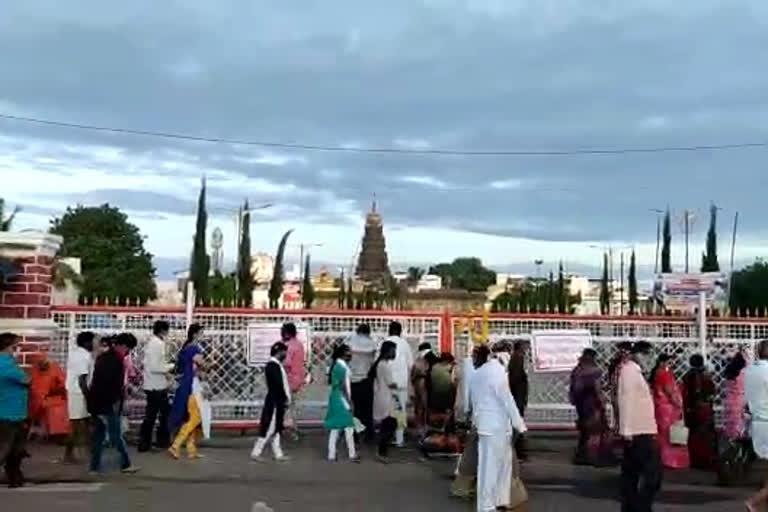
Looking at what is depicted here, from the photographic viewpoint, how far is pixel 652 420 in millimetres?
10398

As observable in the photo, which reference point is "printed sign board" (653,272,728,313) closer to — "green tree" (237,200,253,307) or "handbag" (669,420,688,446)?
"handbag" (669,420,688,446)

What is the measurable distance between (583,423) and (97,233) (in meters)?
41.9

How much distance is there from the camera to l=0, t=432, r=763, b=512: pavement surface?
11.8 metres

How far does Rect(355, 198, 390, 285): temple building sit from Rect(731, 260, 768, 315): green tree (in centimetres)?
3226

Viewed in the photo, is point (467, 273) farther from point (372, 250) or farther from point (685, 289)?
point (685, 289)

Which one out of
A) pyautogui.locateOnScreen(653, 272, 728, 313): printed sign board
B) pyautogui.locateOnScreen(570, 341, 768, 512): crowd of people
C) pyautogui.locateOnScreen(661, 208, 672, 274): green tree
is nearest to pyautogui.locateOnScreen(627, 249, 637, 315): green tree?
pyautogui.locateOnScreen(661, 208, 672, 274): green tree

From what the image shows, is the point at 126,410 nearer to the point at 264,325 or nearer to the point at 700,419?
the point at 264,325

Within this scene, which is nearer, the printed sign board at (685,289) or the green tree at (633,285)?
the printed sign board at (685,289)

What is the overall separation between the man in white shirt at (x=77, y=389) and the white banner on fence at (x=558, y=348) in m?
6.78

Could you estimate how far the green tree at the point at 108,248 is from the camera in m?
50.6

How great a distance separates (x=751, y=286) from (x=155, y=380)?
135 feet

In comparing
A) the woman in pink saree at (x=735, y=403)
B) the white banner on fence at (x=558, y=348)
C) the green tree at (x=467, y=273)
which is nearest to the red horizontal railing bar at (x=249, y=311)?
the white banner on fence at (x=558, y=348)

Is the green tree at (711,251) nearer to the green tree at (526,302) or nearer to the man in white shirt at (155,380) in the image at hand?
the green tree at (526,302)

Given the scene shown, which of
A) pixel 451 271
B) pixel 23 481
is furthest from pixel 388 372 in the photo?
pixel 451 271
